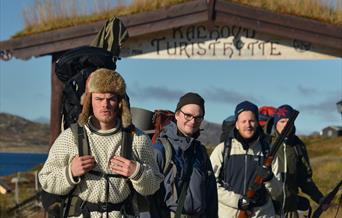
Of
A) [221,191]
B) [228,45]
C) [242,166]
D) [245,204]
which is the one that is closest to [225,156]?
[242,166]

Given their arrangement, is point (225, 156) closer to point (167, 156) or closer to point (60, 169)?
point (167, 156)

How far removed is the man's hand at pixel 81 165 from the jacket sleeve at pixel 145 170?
259mm

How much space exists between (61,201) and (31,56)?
6506 millimetres

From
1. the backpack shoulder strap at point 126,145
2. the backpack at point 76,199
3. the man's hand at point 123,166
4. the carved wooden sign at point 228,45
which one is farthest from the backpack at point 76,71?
the carved wooden sign at point 228,45

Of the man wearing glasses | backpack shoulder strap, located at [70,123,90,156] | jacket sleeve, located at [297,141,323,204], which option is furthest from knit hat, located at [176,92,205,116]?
jacket sleeve, located at [297,141,323,204]

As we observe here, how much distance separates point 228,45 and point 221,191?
14.5 feet

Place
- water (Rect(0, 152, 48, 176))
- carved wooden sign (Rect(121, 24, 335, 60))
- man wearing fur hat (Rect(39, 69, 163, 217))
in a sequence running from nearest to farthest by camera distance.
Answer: man wearing fur hat (Rect(39, 69, 163, 217)) < carved wooden sign (Rect(121, 24, 335, 60)) < water (Rect(0, 152, 48, 176))

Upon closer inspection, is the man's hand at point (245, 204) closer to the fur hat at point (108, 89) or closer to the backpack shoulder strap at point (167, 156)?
the backpack shoulder strap at point (167, 156)

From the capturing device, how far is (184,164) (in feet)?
19.3

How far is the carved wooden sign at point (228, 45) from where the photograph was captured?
1099 cm

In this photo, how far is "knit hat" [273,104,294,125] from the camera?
7.62 m

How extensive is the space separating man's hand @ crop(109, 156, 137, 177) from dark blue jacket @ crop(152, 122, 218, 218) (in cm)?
118

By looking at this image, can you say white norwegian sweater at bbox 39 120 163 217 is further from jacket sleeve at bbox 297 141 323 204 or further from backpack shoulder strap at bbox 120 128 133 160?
jacket sleeve at bbox 297 141 323 204

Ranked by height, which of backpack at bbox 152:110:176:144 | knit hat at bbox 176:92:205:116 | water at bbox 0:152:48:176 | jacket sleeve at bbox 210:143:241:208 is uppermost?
knit hat at bbox 176:92:205:116
